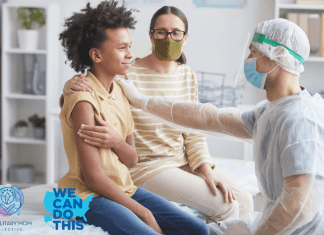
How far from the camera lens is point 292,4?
250cm

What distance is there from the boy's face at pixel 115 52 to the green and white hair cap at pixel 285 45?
480 mm

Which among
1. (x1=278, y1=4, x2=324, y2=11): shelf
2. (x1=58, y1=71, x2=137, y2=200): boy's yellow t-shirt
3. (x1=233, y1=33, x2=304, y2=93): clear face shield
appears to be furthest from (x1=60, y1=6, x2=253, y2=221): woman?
(x1=278, y1=4, x2=324, y2=11): shelf

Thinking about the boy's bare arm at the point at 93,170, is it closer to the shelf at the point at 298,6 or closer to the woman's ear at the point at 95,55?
the woman's ear at the point at 95,55

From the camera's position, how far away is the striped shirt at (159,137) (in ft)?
4.58

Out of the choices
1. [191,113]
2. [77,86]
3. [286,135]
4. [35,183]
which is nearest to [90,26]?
[77,86]

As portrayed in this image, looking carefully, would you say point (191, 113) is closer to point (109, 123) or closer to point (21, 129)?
point (109, 123)

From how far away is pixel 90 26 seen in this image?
3.96 ft

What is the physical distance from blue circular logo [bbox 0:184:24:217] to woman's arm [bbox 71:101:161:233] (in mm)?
341

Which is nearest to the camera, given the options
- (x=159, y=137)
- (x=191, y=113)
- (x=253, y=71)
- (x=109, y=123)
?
(x=253, y=71)

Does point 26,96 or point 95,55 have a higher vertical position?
point 95,55

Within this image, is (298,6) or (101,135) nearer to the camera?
(101,135)

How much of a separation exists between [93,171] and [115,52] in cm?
43

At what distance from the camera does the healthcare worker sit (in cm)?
92

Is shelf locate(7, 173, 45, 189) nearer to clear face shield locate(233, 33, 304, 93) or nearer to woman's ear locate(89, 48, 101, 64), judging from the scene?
woman's ear locate(89, 48, 101, 64)
